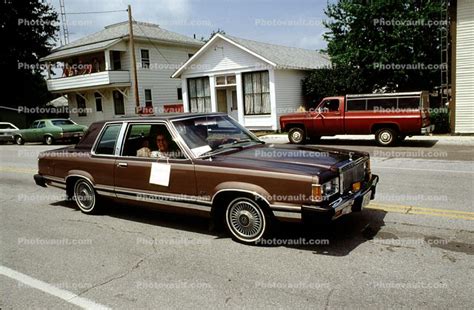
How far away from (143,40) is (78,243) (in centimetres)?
2644

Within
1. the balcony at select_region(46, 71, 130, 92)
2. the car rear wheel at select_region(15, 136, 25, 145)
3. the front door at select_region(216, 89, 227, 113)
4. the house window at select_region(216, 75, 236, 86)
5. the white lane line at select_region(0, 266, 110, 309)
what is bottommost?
the white lane line at select_region(0, 266, 110, 309)

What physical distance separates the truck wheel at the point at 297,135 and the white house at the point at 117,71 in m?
14.1

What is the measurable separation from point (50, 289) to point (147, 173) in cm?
211

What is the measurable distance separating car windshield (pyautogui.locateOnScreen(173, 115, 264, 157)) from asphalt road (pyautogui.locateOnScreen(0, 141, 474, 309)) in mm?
Answer: 1201

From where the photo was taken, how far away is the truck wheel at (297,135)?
1748cm

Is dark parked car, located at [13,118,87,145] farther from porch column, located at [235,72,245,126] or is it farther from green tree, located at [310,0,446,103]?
green tree, located at [310,0,446,103]

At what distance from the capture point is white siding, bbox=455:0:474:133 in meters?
16.8

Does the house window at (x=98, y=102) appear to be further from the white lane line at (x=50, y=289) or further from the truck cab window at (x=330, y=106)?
the white lane line at (x=50, y=289)

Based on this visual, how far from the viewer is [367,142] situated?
17.0 meters

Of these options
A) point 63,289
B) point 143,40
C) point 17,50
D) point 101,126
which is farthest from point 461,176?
point 17,50

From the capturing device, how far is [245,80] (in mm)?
23969

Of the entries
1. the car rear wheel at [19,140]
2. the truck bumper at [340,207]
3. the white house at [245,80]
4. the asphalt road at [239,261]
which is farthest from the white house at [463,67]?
the car rear wheel at [19,140]

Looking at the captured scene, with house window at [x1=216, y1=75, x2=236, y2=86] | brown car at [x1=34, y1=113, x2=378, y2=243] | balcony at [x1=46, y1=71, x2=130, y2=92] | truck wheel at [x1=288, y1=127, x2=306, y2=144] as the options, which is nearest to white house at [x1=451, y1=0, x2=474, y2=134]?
truck wheel at [x1=288, y1=127, x2=306, y2=144]

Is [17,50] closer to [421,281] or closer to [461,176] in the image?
[461,176]
